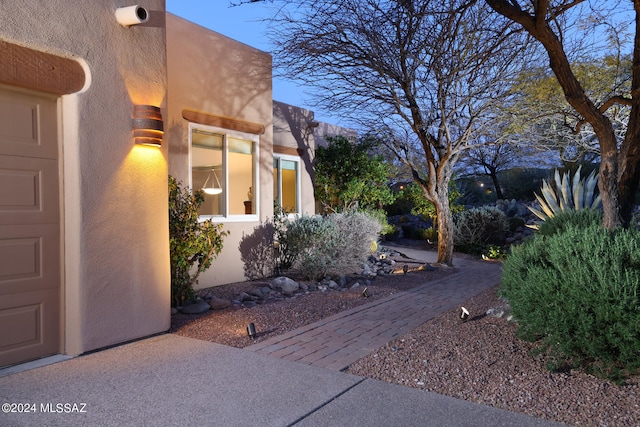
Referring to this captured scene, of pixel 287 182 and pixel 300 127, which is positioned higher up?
pixel 300 127

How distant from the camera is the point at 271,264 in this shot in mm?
9773

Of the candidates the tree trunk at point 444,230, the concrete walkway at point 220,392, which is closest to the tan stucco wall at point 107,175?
the concrete walkway at point 220,392

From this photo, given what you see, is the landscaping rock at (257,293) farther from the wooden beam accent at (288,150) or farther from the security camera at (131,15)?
the security camera at (131,15)

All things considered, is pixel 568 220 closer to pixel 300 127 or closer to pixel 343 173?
pixel 343 173

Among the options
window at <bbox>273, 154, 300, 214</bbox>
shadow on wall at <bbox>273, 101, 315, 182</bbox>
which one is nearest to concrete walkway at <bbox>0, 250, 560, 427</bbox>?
window at <bbox>273, 154, 300, 214</bbox>

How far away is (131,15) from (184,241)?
117 inches

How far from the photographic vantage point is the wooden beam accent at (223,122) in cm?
813

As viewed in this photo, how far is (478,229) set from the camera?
15.2 m

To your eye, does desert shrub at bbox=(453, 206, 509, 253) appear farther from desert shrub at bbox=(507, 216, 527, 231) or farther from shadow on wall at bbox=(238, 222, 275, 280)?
shadow on wall at bbox=(238, 222, 275, 280)

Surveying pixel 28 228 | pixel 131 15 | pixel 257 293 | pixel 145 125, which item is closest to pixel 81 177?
pixel 28 228

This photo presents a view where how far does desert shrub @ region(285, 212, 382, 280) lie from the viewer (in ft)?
29.9

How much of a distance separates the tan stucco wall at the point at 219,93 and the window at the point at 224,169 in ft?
0.74

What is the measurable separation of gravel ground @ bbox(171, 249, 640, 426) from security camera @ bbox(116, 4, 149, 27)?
3.41 m

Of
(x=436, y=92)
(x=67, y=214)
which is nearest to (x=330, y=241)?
(x=436, y=92)
